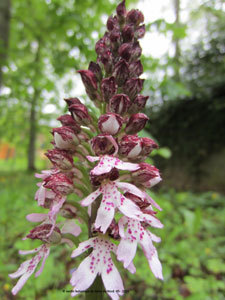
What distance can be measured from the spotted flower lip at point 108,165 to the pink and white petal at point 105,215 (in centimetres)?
14

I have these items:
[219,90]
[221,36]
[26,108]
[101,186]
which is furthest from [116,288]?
[221,36]

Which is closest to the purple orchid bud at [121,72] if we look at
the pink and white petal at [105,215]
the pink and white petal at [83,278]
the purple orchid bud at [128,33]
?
the purple orchid bud at [128,33]

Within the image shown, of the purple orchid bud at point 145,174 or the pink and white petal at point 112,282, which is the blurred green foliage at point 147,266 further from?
the purple orchid bud at point 145,174

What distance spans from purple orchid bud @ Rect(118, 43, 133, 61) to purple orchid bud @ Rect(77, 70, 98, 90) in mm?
199

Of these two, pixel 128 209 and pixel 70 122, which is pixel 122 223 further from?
pixel 70 122

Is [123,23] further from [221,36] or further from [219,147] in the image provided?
[221,36]

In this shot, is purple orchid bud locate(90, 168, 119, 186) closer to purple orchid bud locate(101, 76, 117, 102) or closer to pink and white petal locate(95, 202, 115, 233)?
pink and white petal locate(95, 202, 115, 233)

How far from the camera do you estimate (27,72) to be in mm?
4512

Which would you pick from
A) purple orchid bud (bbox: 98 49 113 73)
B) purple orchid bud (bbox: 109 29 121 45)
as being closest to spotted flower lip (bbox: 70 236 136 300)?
purple orchid bud (bbox: 98 49 113 73)

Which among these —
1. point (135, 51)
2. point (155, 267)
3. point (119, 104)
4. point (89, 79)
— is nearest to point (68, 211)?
point (155, 267)

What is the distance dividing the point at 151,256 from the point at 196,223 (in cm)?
270

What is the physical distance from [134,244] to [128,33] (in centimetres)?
114

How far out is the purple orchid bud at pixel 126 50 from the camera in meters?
1.30

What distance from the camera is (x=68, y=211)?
1.23 m
